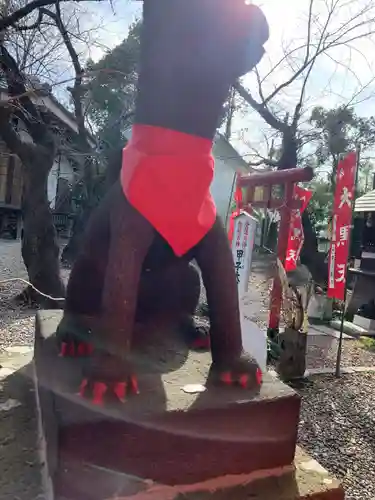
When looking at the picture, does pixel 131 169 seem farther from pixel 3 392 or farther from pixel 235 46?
pixel 3 392

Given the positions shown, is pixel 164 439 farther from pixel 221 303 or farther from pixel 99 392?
pixel 221 303

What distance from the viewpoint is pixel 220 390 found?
1.37 meters

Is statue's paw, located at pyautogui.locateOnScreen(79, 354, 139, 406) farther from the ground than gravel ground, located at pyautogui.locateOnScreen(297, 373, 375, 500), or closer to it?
farther from the ground

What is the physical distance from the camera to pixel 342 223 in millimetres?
4422

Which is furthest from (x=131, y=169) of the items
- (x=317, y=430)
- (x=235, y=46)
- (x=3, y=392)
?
(x=317, y=430)

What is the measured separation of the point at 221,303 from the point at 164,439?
1.46 ft

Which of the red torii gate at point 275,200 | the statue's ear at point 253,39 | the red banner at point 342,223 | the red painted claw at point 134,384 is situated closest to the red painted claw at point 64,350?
the red painted claw at point 134,384

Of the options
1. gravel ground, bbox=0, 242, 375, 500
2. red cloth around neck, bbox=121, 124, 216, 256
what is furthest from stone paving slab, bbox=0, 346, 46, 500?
red cloth around neck, bbox=121, 124, 216, 256

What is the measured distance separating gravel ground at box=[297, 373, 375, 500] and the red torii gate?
2.94ft

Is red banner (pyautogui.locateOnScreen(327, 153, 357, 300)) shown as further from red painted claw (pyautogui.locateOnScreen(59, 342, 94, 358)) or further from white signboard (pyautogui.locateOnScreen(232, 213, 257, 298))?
red painted claw (pyautogui.locateOnScreen(59, 342, 94, 358))

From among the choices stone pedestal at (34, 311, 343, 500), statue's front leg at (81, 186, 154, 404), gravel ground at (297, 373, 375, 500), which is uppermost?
statue's front leg at (81, 186, 154, 404)

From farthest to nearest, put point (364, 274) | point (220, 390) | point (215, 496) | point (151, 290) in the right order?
point (364, 274)
point (151, 290)
point (220, 390)
point (215, 496)

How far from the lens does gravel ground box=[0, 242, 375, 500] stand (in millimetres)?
1483

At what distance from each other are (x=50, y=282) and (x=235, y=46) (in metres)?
4.49
